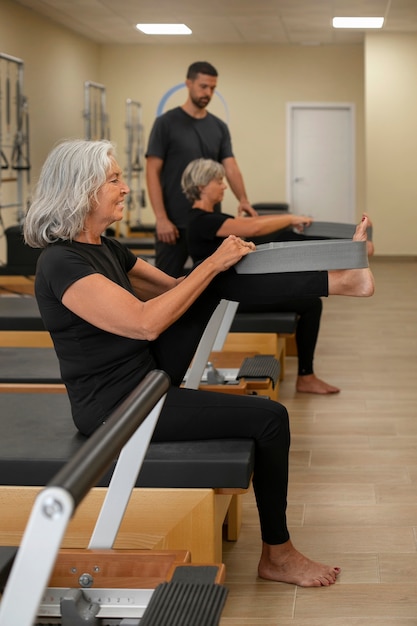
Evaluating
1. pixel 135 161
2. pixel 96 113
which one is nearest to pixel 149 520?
pixel 135 161

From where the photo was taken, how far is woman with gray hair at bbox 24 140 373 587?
2.18m

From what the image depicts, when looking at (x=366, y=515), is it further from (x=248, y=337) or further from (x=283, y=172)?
(x=283, y=172)

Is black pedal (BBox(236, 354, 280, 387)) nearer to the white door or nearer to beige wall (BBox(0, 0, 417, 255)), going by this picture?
beige wall (BBox(0, 0, 417, 255))

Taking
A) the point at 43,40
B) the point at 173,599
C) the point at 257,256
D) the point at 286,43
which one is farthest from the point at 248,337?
the point at 286,43

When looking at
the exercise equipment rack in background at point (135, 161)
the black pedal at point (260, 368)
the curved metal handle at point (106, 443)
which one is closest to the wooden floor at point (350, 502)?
the black pedal at point (260, 368)

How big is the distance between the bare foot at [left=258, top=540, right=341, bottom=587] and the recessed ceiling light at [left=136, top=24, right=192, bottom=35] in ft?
27.2

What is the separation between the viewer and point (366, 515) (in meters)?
2.91

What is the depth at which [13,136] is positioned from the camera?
325 inches

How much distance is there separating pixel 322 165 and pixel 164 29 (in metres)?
2.89

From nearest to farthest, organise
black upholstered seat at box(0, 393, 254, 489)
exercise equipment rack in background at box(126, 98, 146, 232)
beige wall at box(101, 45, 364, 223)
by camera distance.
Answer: black upholstered seat at box(0, 393, 254, 489)
exercise equipment rack in background at box(126, 98, 146, 232)
beige wall at box(101, 45, 364, 223)

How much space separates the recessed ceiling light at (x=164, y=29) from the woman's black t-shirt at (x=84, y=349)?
8.13m

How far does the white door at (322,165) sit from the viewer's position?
11.9 meters

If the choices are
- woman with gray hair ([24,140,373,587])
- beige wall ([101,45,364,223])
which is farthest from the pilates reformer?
beige wall ([101,45,364,223])

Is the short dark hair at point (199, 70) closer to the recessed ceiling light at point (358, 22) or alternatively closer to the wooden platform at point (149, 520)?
the wooden platform at point (149, 520)
